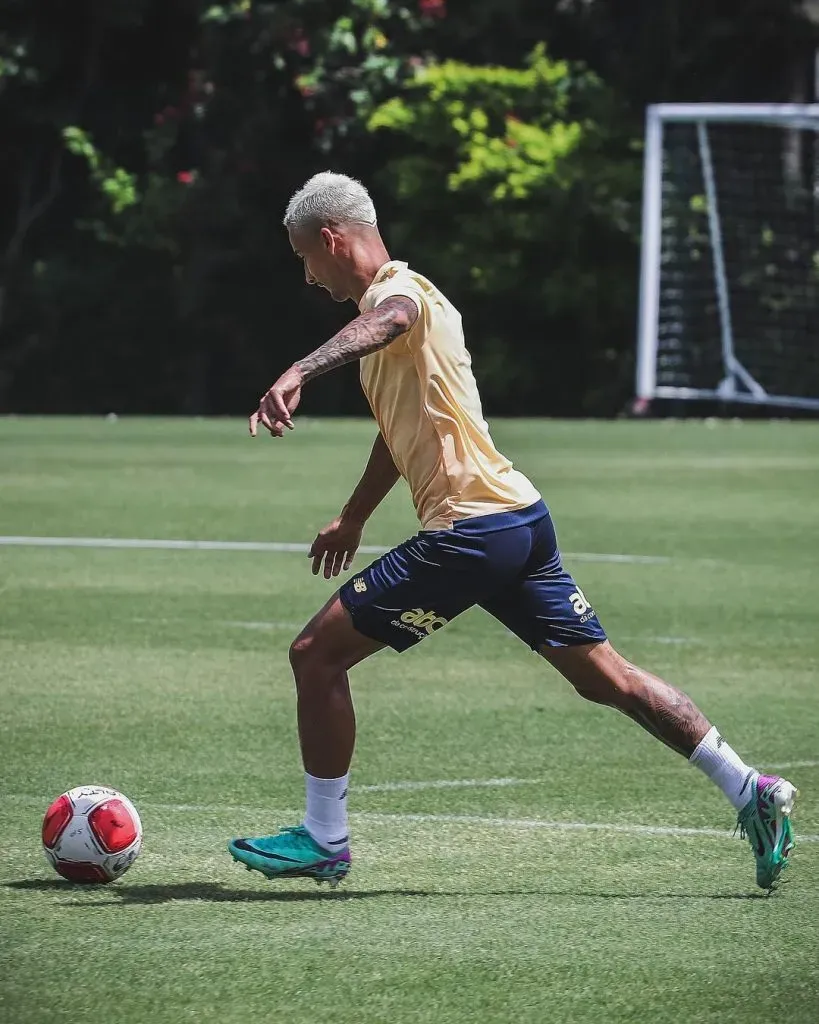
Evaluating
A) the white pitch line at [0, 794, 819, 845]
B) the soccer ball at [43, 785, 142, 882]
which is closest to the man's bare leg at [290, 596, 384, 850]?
the soccer ball at [43, 785, 142, 882]

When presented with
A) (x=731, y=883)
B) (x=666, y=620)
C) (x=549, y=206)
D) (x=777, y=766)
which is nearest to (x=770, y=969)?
(x=731, y=883)

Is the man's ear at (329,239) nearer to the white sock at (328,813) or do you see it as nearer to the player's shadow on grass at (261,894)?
the white sock at (328,813)

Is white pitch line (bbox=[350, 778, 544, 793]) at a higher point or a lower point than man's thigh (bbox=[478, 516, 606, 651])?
lower

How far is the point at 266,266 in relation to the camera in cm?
4159

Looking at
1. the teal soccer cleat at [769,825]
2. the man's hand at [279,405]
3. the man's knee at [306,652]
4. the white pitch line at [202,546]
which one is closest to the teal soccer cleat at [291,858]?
the man's knee at [306,652]

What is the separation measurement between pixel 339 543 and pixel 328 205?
1.23 m

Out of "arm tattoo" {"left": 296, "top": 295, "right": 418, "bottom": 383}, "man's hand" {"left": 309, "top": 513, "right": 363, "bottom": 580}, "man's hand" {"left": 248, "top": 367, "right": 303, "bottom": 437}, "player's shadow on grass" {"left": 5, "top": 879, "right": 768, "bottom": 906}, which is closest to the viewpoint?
"man's hand" {"left": 248, "top": 367, "right": 303, "bottom": 437}

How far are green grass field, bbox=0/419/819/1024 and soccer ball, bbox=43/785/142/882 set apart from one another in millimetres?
70

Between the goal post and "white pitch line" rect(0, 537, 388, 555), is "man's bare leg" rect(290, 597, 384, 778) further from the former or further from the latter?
the goal post

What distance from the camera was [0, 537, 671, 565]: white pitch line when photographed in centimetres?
1601

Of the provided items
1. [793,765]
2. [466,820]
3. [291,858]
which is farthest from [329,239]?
[793,765]

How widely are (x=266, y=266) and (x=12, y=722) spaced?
32.9 metres

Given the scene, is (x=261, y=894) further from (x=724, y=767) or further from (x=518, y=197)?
(x=518, y=197)

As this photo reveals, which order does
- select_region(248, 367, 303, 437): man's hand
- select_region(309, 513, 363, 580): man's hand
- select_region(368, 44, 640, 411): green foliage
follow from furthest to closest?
select_region(368, 44, 640, 411): green foliage
select_region(309, 513, 363, 580): man's hand
select_region(248, 367, 303, 437): man's hand
